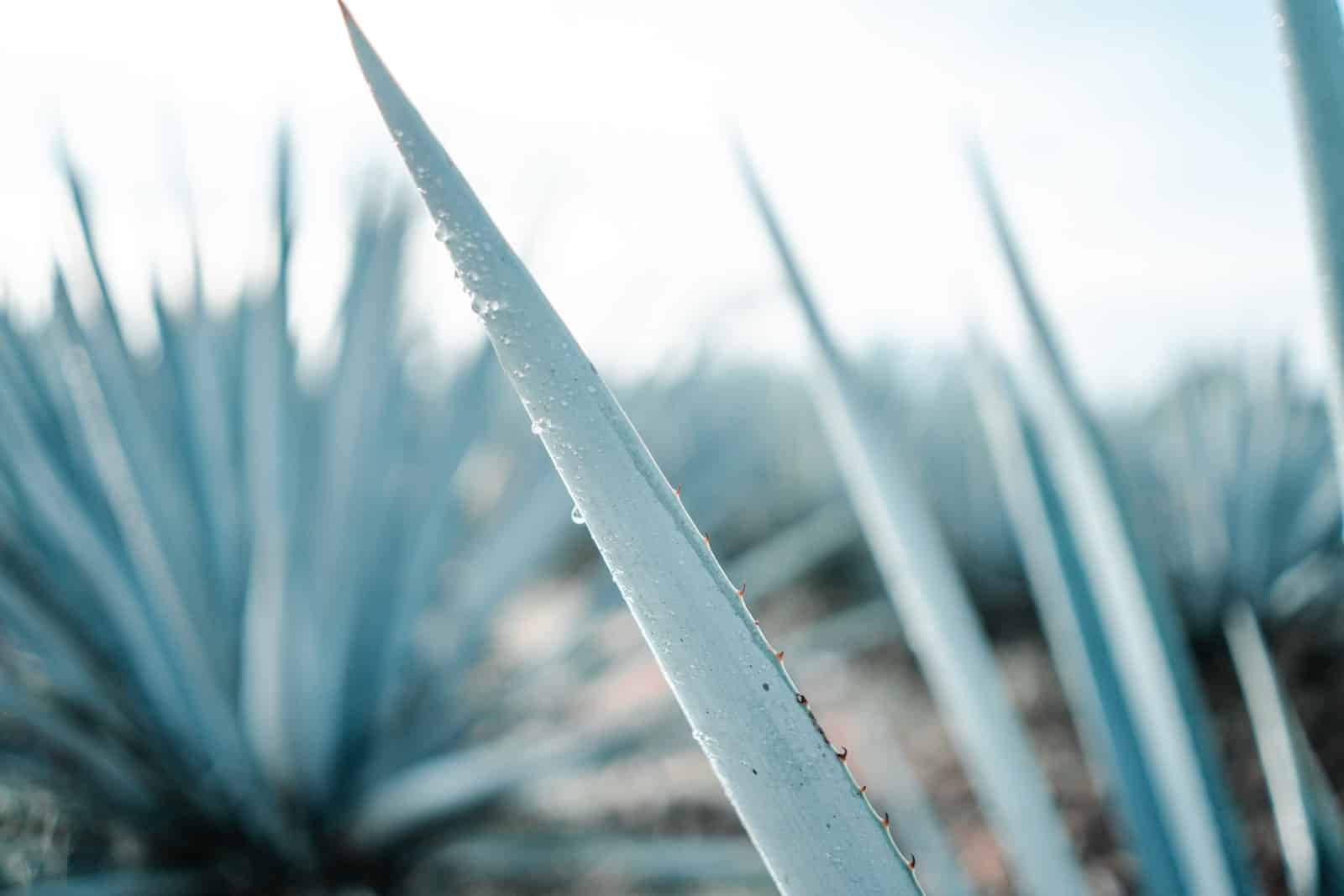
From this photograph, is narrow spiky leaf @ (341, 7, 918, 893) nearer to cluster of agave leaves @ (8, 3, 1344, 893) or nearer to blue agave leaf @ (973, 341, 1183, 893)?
cluster of agave leaves @ (8, 3, 1344, 893)

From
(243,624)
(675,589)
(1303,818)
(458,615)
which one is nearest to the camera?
(675,589)

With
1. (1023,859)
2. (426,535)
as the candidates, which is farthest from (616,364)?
(1023,859)

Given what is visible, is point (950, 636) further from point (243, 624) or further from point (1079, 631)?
point (243, 624)

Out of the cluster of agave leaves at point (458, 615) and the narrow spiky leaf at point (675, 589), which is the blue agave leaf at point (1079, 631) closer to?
the cluster of agave leaves at point (458, 615)

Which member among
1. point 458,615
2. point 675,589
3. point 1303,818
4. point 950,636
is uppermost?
point 675,589

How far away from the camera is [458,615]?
121 centimetres

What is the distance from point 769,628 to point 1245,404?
1.26m

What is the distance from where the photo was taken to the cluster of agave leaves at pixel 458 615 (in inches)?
11.2

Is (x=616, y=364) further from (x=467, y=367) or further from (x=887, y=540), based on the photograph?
(x=887, y=540)

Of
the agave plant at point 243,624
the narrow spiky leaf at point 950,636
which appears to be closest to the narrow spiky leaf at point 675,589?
the narrow spiky leaf at point 950,636

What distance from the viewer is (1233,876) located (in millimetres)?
525

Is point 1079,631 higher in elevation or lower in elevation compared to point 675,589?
lower

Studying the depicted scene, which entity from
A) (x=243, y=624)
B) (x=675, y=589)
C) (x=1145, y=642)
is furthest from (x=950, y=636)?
(x=243, y=624)

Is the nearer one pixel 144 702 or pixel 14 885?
pixel 14 885
